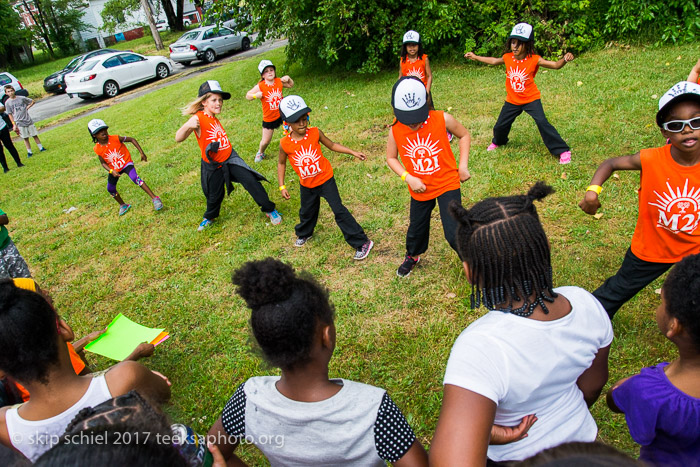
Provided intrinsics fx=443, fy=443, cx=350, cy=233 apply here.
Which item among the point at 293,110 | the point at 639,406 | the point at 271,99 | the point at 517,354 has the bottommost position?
the point at 639,406

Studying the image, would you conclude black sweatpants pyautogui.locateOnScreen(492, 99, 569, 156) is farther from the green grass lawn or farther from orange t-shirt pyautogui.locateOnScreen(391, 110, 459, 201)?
orange t-shirt pyautogui.locateOnScreen(391, 110, 459, 201)

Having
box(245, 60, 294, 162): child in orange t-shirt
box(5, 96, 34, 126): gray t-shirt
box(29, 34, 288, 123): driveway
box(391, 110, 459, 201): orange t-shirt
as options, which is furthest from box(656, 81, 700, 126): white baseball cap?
box(29, 34, 288, 123): driveway

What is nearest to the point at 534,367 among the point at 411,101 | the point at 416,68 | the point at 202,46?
the point at 411,101

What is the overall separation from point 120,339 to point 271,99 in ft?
17.8

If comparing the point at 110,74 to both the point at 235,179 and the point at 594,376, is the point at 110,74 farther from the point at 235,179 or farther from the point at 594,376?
the point at 594,376

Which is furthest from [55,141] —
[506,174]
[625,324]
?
[625,324]

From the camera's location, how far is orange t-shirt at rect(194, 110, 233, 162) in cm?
550

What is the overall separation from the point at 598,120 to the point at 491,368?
6711 millimetres

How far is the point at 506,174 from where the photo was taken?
5.81 meters

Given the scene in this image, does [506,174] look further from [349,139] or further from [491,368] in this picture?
[491,368]

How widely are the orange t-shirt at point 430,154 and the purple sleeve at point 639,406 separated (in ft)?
8.02

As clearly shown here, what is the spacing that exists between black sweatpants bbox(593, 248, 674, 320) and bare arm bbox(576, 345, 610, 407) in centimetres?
162

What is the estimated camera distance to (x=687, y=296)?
1.55m

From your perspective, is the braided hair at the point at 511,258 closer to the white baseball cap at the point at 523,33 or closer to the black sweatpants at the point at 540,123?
the black sweatpants at the point at 540,123
